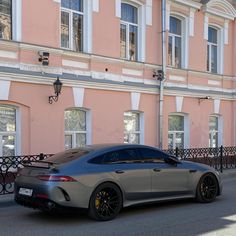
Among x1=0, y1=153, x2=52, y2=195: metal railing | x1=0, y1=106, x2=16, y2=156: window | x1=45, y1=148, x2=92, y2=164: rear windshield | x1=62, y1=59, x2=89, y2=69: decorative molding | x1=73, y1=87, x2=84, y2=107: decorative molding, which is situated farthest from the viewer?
x1=73, y1=87, x2=84, y2=107: decorative molding

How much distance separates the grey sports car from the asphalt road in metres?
0.28

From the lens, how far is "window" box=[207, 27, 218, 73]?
2025 cm

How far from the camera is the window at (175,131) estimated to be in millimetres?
18141

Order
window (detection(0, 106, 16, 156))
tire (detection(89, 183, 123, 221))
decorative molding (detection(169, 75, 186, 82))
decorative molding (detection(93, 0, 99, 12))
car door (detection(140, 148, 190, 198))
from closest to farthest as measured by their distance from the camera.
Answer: tire (detection(89, 183, 123, 221)) < car door (detection(140, 148, 190, 198)) < window (detection(0, 106, 16, 156)) < decorative molding (detection(93, 0, 99, 12)) < decorative molding (detection(169, 75, 186, 82))

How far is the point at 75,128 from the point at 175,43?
6271mm

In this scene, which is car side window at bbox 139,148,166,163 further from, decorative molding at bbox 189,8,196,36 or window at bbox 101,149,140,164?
decorative molding at bbox 189,8,196,36

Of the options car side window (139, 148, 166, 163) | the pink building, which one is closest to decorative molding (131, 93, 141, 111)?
the pink building

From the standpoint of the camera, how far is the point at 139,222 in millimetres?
8172

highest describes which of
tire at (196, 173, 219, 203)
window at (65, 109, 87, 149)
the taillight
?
window at (65, 109, 87, 149)

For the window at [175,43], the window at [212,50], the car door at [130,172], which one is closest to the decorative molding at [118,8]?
the window at [175,43]

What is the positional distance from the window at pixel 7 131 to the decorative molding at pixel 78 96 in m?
2.07

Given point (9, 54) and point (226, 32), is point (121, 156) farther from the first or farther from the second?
point (226, 32)

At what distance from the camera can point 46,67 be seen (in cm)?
1333

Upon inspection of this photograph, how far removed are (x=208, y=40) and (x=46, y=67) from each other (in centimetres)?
936
